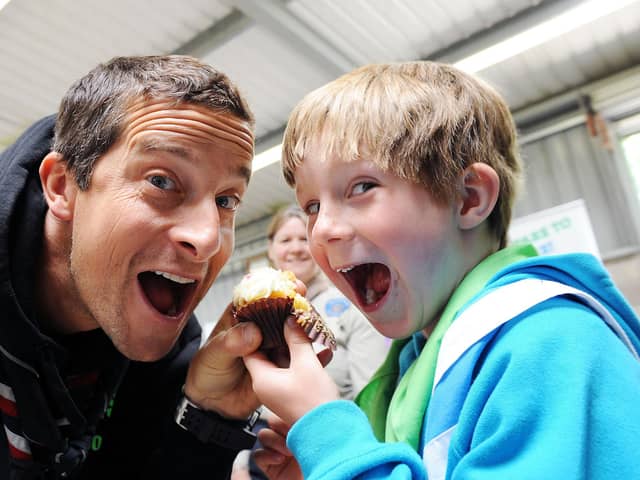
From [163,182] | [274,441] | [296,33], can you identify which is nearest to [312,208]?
[163,182]

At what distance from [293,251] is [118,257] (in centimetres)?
232

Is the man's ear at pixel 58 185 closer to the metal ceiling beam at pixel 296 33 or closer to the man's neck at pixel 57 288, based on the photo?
the man's neck at pixel 57 288

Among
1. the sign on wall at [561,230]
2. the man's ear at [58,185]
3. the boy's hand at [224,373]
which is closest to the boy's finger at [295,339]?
the boy's hand at [224,373]

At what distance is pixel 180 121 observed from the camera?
1515 mm

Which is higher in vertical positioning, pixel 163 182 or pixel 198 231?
pixel 163 182

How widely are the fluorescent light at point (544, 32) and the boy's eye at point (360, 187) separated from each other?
3.97m

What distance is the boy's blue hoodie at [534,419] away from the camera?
0.85 meters

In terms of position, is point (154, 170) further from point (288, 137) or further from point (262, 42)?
point (262, 42)

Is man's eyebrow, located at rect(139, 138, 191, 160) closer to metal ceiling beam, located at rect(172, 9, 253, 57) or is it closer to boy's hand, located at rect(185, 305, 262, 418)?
boy's hand, located at rect(185, 305, 262, 418)

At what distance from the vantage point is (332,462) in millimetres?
968

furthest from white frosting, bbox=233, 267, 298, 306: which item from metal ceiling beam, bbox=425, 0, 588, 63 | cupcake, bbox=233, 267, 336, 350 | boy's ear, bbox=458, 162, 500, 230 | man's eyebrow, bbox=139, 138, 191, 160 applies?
metal ceiling beam, bbox=425, 0, 588, 63

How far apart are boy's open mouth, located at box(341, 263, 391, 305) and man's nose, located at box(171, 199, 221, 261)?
36 cm

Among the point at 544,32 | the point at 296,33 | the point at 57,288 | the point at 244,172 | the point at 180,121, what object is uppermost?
the point at 296,33

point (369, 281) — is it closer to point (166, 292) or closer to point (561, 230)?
point (166, 292)
